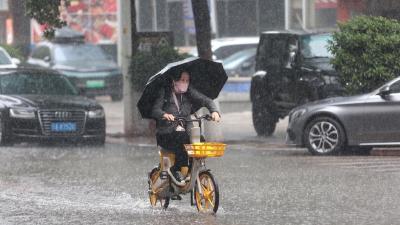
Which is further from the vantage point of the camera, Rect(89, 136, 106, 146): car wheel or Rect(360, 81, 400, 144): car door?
Rect(89, 136, 106, 146): car wheel

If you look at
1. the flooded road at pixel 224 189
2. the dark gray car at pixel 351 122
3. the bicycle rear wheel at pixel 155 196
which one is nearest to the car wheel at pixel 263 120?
the flooded road at pixel 224 189

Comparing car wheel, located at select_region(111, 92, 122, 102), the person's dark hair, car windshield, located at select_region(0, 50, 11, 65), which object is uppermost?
the person's dark hair

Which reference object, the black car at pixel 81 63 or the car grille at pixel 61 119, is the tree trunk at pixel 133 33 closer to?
the car grille at pixel 61 119

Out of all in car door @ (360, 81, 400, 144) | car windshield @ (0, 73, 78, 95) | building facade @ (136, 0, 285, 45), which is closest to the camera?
car door @ (360, 81, 400, 144)

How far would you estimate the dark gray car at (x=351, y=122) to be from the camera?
17594 mm

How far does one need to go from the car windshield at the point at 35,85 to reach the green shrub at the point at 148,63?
1365 mm

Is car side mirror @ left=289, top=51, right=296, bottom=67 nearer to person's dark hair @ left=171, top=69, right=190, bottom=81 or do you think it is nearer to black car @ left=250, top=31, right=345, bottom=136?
black car @ left=250, top=31, right=345, bottom=136

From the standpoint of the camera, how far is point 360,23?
20250mm

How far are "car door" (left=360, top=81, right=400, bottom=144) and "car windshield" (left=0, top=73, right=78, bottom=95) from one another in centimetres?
672

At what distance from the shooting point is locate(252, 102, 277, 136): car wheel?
22594 mm

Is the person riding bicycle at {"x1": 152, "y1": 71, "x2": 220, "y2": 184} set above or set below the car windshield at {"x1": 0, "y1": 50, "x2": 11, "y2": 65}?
above

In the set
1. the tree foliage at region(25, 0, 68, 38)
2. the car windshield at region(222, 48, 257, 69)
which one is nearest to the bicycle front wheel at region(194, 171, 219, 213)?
the tree foliage at region(25, 0, 68, 38)

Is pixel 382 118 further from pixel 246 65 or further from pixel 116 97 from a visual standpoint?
pixel 116 97

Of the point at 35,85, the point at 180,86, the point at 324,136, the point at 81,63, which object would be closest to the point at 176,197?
the point at 180,86
